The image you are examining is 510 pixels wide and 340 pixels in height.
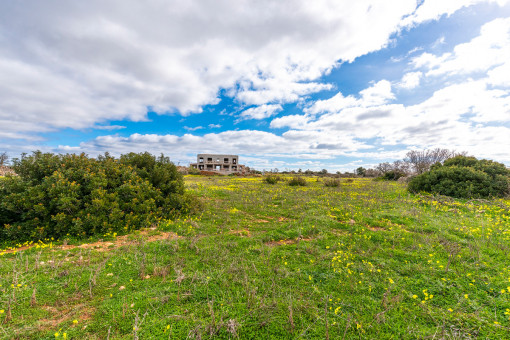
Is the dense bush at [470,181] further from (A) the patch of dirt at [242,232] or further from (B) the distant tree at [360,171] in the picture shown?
(B) the distant tree at [360,171]

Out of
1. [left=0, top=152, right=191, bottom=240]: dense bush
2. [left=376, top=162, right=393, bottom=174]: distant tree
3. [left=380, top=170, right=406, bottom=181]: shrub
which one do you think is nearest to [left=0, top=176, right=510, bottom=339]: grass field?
[left=0, top=152, right=191, bottom=240]: dense bush

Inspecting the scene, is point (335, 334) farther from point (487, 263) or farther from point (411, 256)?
point (487, 263)

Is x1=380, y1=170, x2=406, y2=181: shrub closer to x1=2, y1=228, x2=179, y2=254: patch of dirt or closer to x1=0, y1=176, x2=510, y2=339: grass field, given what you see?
x1=0, y1=176, x2=510, y2=339: grass field

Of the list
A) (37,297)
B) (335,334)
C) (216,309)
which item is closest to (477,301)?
(335,334)

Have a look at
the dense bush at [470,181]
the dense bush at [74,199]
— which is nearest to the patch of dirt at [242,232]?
the dense bush at [74,199]

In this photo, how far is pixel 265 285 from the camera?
412 cm

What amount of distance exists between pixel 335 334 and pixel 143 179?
9.09 metres

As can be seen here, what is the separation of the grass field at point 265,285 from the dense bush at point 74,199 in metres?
0.66

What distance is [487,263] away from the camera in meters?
4.87

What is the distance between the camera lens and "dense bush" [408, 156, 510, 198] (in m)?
12.9

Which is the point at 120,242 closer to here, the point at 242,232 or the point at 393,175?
the point at 242,232

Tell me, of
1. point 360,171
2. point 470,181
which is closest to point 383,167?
point 360,171

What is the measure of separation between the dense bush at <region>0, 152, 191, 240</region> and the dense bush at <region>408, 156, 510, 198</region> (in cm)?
1800

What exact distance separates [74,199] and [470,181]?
2189cm
